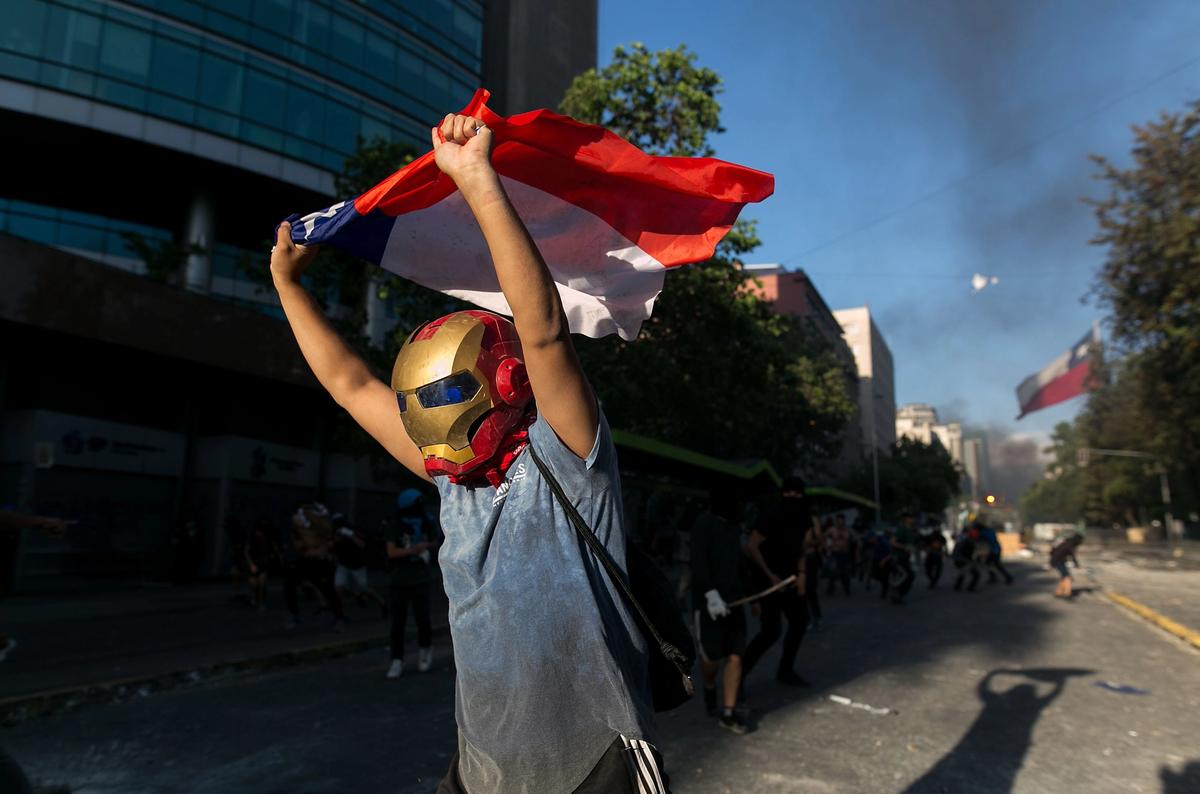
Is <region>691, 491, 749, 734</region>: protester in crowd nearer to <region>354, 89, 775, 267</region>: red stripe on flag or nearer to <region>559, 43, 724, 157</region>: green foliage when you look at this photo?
<region>354, 89, 775, 267</region>: red stripe on flag

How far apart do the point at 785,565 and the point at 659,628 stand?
19.6ft

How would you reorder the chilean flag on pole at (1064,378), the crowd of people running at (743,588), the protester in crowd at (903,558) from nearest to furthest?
the crowd of people running at (743,588) < the protester in crowd at (903,558) < the chilean flag on pole at (1064,378)

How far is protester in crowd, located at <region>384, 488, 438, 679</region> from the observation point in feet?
25.0

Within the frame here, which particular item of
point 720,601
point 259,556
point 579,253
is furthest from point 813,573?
point 579,253

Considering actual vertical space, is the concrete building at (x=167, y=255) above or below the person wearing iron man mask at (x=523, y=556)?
above

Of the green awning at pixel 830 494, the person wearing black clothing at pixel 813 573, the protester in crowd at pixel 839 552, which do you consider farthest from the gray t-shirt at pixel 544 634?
the green awning at pixel 830 494

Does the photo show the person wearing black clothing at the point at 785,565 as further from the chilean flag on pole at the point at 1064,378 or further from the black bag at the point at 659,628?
the chilean flag on pole at the point at 1064,378

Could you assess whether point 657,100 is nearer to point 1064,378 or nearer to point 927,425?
point 1064,378

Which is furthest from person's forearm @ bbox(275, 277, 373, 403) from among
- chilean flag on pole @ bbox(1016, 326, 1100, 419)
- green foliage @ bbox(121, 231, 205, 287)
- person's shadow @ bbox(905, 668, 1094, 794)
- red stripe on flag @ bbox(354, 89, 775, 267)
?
chilean flag on pole @ bbox(1016, 326, 1100, 419)

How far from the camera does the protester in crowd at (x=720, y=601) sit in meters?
5.69

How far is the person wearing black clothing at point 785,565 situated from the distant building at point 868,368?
294 feet

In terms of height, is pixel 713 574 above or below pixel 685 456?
below

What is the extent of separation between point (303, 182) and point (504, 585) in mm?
24565

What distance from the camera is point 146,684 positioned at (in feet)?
22.5
